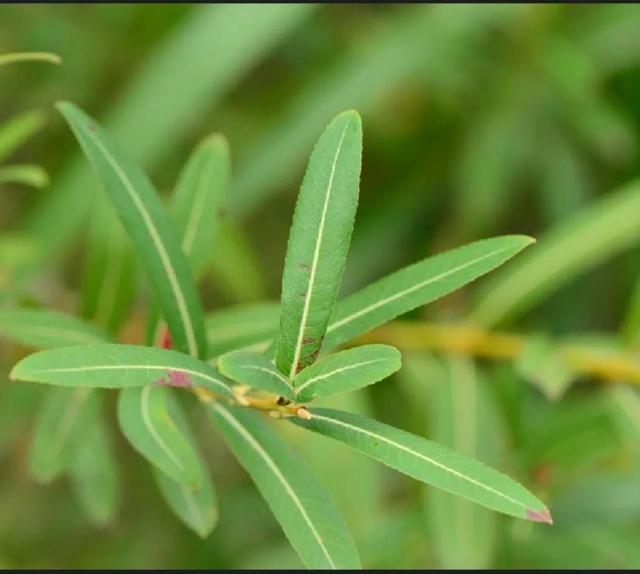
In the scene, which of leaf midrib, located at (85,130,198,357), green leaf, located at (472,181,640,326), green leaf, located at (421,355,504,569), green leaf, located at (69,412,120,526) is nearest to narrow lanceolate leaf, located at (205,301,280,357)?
leaf midrib, located at (85,130,198,357)

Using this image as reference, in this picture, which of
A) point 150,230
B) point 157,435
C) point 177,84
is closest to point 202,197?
point 150,230

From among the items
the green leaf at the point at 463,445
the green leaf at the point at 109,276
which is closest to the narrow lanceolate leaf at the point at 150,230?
the green leaf at the point at 109,276

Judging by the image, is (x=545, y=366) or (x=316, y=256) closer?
(x=316, y=256)

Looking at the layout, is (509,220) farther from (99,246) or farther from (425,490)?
(99,246)

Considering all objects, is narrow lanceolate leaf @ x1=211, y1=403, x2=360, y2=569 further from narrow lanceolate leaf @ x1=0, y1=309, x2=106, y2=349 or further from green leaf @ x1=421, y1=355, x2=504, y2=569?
Answer: green leaf @ x1=421, y1=355, x2=504, y2=569

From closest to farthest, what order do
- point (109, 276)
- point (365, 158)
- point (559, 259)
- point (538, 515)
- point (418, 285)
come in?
point (538, 515) → point (418, 285) → point (109, 276) → point (559, 259) → point (365, 158)

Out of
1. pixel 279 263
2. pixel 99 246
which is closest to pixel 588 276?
pixel 279 263

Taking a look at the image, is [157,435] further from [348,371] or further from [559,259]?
[559,259]
